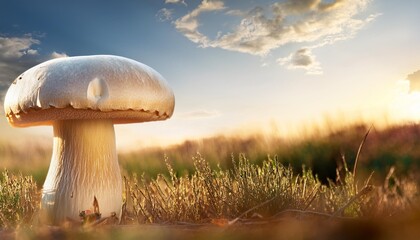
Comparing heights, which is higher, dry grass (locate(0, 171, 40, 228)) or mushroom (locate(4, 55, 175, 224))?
mushroom (locate(4, 55, 175, 224))

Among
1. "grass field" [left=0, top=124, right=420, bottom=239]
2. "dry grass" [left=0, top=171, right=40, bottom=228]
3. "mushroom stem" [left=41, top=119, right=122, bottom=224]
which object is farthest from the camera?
"dry grass" [left=0, top=171, right=40, bottom=228]

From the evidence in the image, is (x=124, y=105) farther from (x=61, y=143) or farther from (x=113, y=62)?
(x=61, y=143)

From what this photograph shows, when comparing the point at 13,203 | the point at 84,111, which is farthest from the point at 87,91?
the point at 13,203

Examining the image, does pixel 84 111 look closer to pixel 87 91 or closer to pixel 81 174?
pixel 87 91

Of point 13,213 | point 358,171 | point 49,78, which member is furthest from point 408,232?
point 13,213

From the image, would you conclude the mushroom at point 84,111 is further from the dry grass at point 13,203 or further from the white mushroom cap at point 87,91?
the dry grass at point 13,203

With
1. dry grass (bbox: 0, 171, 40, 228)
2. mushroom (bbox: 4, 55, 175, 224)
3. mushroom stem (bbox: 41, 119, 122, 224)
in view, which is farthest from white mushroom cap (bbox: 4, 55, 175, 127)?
dry grass (bbox: 0, 171, 40, 228)

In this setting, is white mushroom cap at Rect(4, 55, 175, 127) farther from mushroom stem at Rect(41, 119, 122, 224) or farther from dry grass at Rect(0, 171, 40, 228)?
dry grass at Rect(0, 171, 40, 228)
